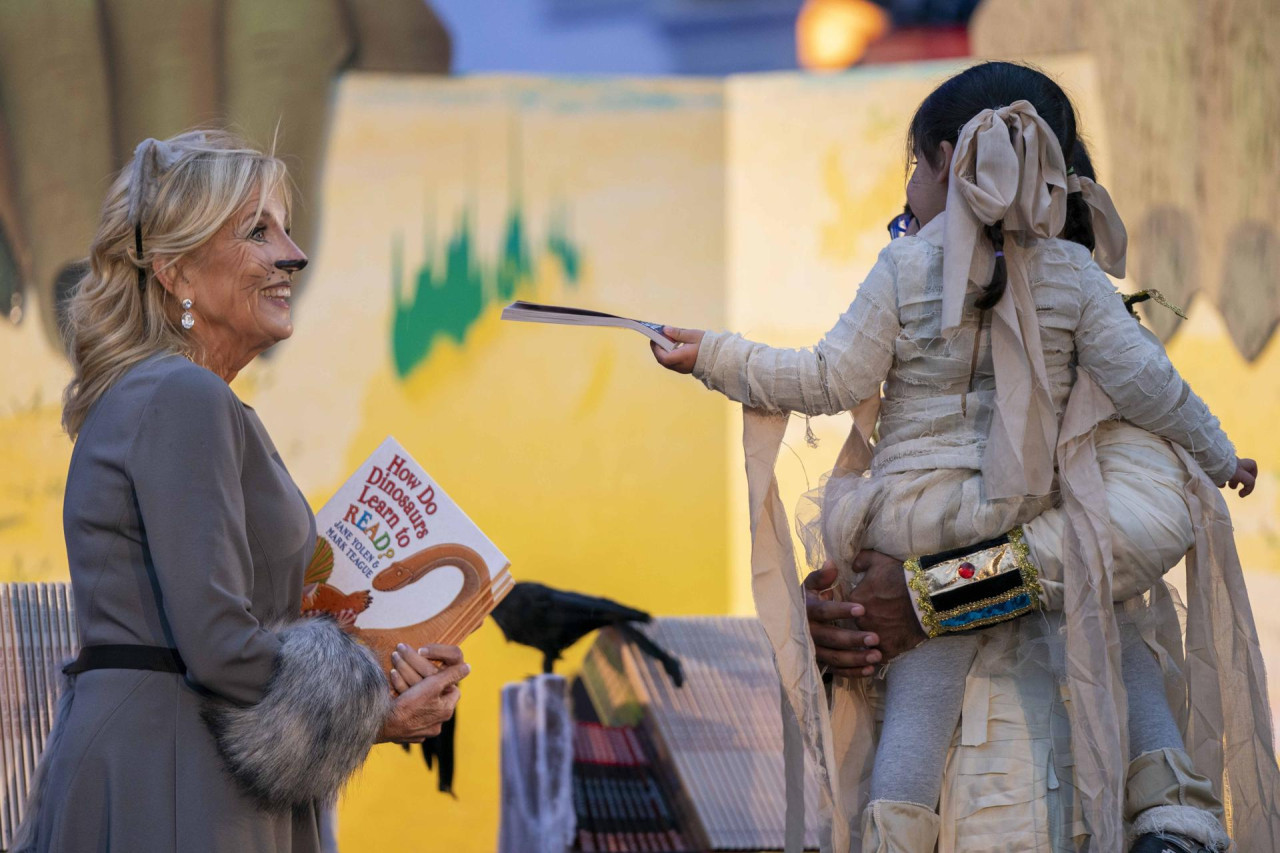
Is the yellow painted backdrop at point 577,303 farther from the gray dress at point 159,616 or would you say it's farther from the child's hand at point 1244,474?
the gray dress at point 159,616

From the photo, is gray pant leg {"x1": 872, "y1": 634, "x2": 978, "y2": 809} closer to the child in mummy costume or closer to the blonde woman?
the child in mummy costume

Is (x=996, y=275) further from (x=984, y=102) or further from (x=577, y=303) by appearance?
(x=577, y=303)

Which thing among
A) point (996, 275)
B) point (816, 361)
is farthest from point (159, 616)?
point (996, 275)

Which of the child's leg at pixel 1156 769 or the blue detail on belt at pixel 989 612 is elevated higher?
the blue detail on belt at pixel 989 612

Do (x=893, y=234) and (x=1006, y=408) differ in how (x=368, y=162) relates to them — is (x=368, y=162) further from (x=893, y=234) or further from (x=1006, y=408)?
(x=1006, y=408)

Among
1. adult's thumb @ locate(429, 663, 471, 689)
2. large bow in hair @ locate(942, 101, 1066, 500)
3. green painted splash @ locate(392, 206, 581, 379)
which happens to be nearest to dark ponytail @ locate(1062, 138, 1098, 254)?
large bow in hair @ locate(942, 101, 1066, 500)

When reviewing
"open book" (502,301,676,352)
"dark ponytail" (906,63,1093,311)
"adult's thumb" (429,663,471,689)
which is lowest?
"adult's thumb" (429,663,471,689)

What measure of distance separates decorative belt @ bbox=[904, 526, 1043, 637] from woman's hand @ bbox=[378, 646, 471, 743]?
2.40ft

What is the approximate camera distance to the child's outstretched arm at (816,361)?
6.94 feet

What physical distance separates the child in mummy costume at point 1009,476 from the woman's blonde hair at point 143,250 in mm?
748

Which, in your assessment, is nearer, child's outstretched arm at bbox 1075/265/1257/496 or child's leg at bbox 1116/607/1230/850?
child's leg at bbox 1116/607/1230/850

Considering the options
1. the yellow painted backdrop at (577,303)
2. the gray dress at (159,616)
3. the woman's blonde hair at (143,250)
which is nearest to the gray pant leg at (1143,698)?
the gray dress at (159,616)

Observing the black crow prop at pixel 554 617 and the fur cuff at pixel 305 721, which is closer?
the fur cuff at pixel 305 721

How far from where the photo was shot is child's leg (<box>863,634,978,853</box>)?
2045 mm
